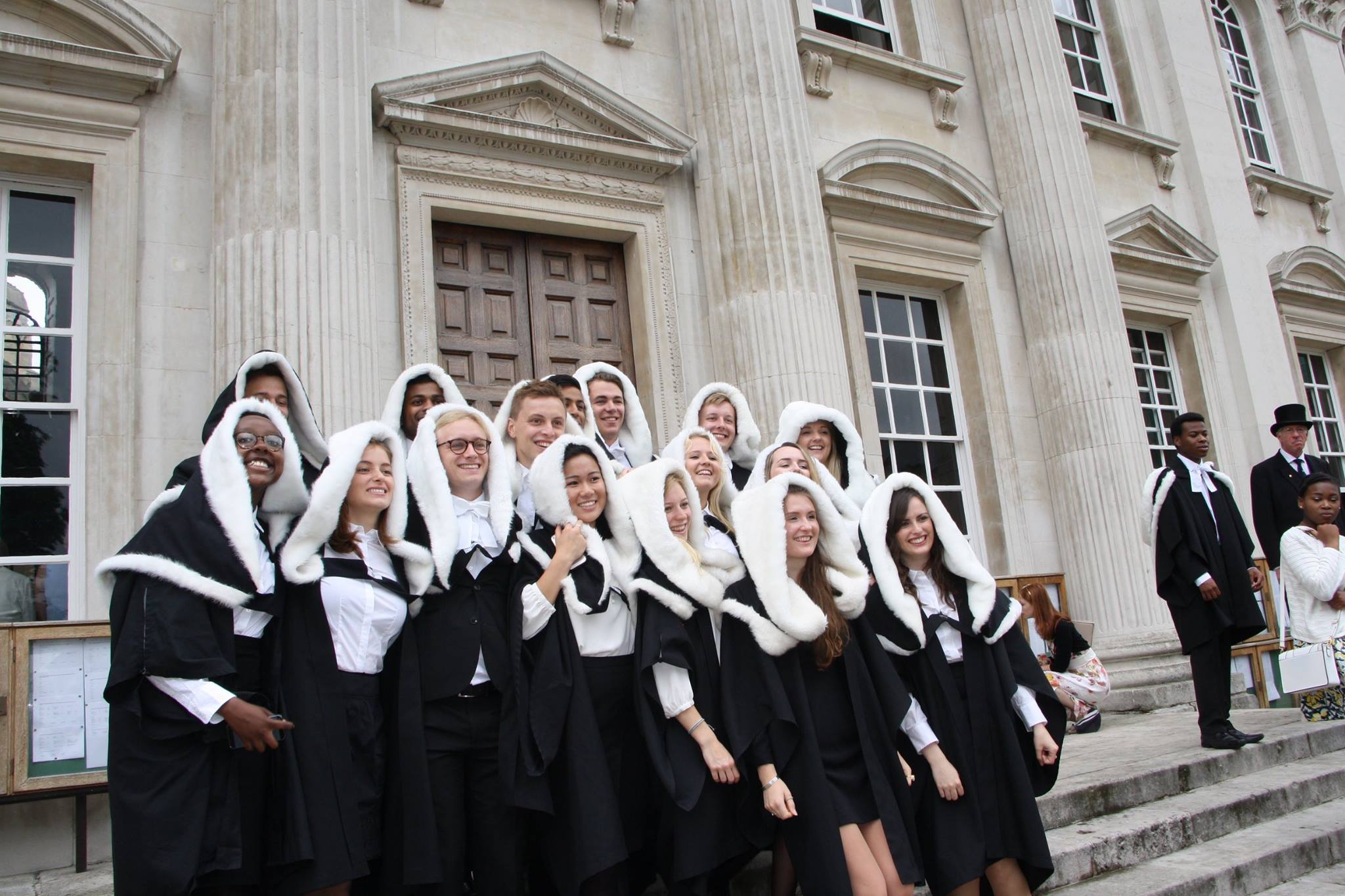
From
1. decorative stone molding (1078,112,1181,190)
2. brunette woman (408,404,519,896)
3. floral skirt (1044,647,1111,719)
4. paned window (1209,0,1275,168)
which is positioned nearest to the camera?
brunette woman (408,404,519,896)

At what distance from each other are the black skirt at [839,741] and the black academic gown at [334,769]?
1.41 m

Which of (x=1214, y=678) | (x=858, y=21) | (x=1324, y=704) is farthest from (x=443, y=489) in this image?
(x=858, y=21)

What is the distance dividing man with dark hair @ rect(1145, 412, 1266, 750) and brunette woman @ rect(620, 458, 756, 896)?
147 inches

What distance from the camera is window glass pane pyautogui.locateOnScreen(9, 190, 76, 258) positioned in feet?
20.5

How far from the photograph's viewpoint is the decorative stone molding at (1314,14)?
49.1 ft

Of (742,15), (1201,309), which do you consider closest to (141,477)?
(742,15)

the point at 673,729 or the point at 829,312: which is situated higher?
the point at 829,312

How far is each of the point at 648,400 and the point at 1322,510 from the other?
4.83 metres

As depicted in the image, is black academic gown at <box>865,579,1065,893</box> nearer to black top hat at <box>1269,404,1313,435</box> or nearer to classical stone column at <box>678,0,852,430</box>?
classical stone column at <box>678,0,852,430</box>

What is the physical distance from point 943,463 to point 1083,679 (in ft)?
11.9

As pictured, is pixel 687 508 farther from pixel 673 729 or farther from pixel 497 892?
pixel 497 892

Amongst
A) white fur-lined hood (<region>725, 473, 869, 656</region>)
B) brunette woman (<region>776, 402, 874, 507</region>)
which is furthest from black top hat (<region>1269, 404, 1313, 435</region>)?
white fur-lined hood (<region>725, 473, 869, 656</region>)

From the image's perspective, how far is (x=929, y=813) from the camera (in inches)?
151

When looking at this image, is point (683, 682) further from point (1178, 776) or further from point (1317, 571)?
point (1317, 571)
